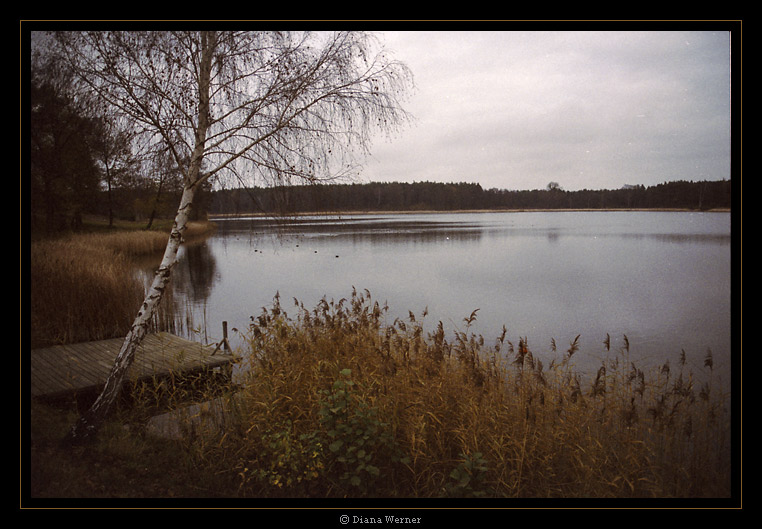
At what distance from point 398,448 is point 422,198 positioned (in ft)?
145

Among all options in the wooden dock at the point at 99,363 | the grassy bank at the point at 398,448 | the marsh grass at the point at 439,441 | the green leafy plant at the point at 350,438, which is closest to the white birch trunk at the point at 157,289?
the grassy bank at the point at 398,448

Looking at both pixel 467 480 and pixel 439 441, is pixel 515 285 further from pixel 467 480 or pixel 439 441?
pixel 467 480

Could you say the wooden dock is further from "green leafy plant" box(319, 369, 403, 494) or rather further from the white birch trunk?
A: "green leafy plant" box(319, 369, 403, 494)

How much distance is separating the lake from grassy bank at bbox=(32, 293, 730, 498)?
222cm

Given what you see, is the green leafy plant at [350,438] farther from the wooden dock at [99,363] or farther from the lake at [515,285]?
the wooden dock at [99,363]

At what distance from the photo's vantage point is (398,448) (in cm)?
447

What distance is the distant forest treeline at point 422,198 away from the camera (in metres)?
5.45

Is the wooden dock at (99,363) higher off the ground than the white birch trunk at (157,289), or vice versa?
the white birch trunk at (157,289)

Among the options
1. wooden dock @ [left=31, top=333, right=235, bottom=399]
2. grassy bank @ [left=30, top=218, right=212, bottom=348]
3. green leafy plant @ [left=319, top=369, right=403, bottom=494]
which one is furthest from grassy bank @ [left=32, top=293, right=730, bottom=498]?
grassy bank @ [left=30, top=218, right=212, bottom=348]

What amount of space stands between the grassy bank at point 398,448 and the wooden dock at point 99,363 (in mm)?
1053

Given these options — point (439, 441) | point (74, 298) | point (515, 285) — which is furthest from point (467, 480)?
point (515, 285)

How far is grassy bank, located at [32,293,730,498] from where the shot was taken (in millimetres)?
4055
